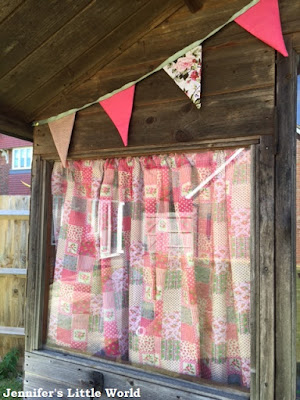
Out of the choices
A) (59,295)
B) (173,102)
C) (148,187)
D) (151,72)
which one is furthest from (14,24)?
(59,295)

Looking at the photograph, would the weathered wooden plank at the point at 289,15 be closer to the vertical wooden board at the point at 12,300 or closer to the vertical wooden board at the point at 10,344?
the vertical wooden board at the point at 12,300

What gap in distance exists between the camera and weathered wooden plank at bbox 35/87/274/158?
1.85 metres

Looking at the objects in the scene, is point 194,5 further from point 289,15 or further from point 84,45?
point 84,45

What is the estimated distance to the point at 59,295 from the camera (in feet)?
8.09

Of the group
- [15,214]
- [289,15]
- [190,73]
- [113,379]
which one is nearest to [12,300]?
[15,214]

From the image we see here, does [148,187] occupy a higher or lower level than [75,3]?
lower

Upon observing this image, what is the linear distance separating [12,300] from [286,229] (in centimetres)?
284

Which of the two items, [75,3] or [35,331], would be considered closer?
[75,3]

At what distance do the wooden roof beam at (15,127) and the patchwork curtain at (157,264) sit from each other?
346mm

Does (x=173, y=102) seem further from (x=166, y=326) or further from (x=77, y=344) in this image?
(x=77, y=344)

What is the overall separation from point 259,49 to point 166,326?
158 centimetres

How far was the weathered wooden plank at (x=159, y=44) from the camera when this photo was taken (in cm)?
196

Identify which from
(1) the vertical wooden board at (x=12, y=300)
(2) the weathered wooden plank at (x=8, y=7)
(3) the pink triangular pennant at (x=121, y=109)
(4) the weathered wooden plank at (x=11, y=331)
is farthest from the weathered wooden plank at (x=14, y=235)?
(2) the weathered wooden plank at (x=8, y=7)

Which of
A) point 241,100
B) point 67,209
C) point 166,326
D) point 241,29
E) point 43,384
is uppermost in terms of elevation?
point 241,29
